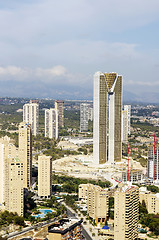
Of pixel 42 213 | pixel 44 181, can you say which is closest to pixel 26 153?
pixel 44 181

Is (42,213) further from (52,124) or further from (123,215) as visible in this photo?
(52,124)

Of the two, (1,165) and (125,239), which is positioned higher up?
(1,165)

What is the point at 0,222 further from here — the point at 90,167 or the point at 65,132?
the point at 65,132

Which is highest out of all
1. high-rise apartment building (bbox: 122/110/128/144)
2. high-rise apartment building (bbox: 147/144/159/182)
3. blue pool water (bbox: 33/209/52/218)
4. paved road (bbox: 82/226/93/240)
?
high-rise apartment building (bbox: 122/110/128/144)

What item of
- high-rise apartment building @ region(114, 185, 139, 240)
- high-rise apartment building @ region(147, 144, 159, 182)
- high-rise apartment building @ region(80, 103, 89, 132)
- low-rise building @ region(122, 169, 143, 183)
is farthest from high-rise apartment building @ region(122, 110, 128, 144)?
high-rise apartment building @ region(114, 185, 139, 240)

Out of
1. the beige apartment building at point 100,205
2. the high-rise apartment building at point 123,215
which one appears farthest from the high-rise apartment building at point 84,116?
the high-rise apartment building at point 123,215

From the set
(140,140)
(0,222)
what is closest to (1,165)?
(0,222)

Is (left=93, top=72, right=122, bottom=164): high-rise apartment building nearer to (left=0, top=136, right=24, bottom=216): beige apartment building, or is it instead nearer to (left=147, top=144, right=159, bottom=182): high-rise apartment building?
(left=147, top=144, right=159, bottom=182): high-rise apartment building
